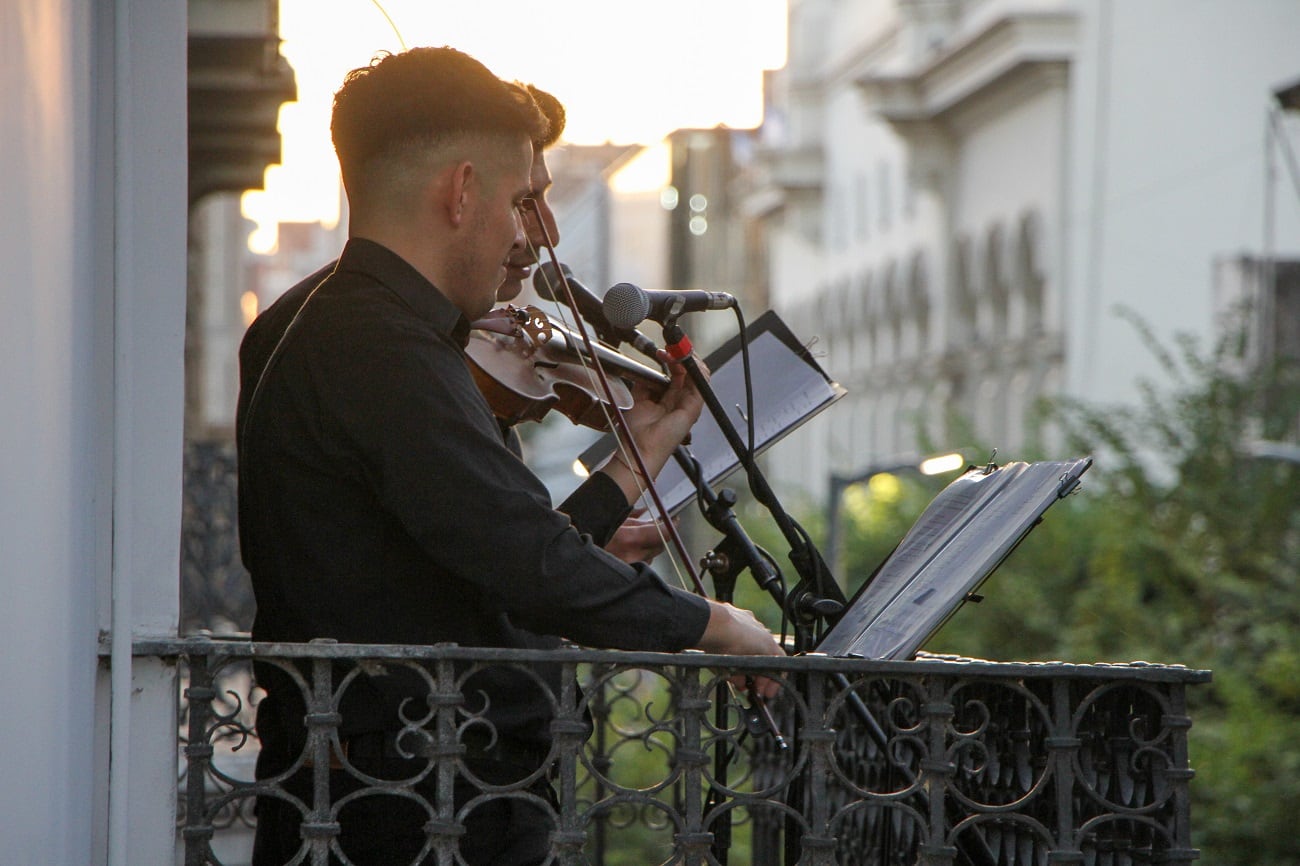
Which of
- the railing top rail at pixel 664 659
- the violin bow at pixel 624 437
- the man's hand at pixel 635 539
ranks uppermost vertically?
the violin bow at pixel 624 437

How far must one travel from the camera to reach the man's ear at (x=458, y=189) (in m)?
2.95

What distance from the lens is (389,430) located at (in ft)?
8.96

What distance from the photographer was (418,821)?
2.83m

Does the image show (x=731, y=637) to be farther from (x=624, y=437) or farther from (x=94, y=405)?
(x=94, y=405)

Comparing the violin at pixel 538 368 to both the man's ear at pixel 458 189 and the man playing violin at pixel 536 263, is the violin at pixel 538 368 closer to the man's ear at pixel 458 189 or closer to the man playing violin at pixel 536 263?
the man playing violin at pixel 536 263

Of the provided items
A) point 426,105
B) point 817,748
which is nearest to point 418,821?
point 817,748

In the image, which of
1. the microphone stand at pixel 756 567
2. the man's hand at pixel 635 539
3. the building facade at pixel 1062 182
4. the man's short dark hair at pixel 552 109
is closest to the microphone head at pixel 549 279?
the microphone stand at pixel 756 567

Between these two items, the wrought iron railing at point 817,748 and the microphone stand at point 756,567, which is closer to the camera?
the wrought iron railing at point 817,748

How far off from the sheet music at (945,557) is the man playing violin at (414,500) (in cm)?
18

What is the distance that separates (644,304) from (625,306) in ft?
0.12

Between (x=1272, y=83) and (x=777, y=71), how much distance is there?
20243mm

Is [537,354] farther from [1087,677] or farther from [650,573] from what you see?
[1087,677]

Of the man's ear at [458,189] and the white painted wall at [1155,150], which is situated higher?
the white painted wall at [1155,150]

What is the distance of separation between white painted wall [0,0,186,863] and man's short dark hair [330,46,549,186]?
307 millimetres
